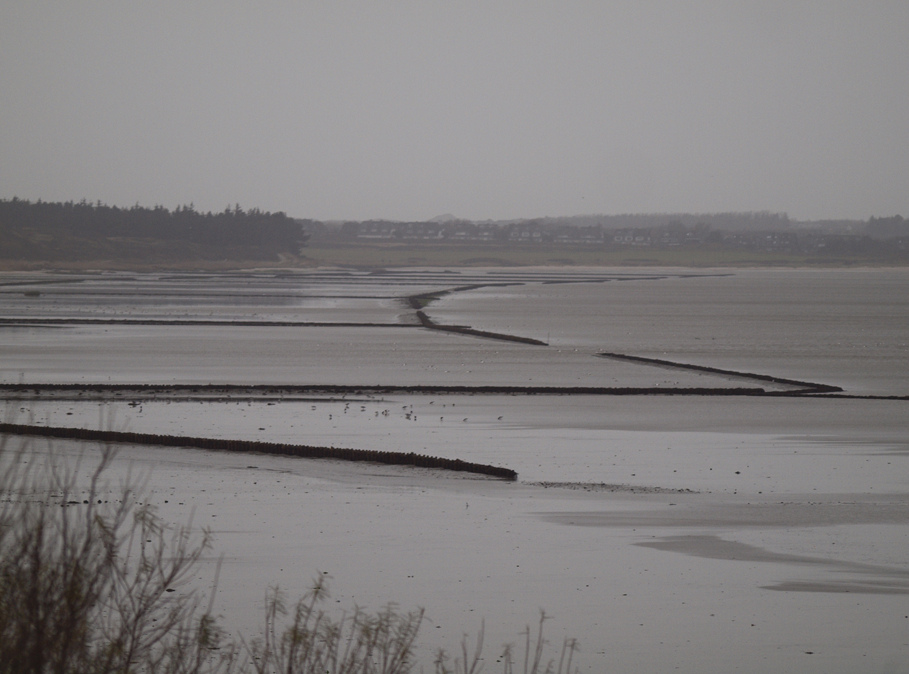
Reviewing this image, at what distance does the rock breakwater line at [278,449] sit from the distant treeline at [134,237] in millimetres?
153569

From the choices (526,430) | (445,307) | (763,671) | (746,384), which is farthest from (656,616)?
(445,307)

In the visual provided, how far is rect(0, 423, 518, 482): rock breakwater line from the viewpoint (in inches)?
685

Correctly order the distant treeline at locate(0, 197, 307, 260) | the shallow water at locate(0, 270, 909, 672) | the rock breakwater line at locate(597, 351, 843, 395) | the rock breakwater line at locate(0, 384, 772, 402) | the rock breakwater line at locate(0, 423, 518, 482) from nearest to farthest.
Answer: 1. the shallow water at locate(0, 270, 909, 672)
2. the rock breakwater line at locate(0, 423, 518, 482)
3. the rock breakwater line at locate(0, 384, 772, 402)
4. the rock breakwater line at locate(597, 351, 843, 395)
5. the distant treeline at locate(0, 197, 307, 260)

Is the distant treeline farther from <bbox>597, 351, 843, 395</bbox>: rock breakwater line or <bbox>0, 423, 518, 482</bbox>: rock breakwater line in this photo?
<bbox>0, 423, 518, 482</bbox>: rock breakwater line

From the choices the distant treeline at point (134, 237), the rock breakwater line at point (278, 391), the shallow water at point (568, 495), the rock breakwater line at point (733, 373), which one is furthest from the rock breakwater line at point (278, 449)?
the distant treeline at point (134, 237)

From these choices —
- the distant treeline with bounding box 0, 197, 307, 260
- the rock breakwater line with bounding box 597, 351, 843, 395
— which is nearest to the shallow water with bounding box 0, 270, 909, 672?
the rock breakwater line with bounding box 597, 351, 843, 395

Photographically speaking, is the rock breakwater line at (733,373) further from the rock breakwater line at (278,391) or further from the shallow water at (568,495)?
the rock breakwater line at (278,391)

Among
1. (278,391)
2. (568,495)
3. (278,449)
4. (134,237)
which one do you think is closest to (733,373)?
(278,391)

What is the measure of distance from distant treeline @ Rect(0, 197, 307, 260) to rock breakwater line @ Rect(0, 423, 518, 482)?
504 ft

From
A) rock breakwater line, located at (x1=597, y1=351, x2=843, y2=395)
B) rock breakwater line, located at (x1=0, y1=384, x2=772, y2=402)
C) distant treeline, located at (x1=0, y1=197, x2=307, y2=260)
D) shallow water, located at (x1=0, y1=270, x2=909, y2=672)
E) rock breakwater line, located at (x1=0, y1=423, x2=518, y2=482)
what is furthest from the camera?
distant treeline, located at (x1=0, y1=197, x2=307, y2=260)

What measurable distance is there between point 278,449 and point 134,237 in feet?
580

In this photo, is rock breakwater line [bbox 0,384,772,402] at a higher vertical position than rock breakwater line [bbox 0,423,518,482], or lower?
lower

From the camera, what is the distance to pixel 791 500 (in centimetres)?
1563

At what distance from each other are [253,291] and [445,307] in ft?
82.9
